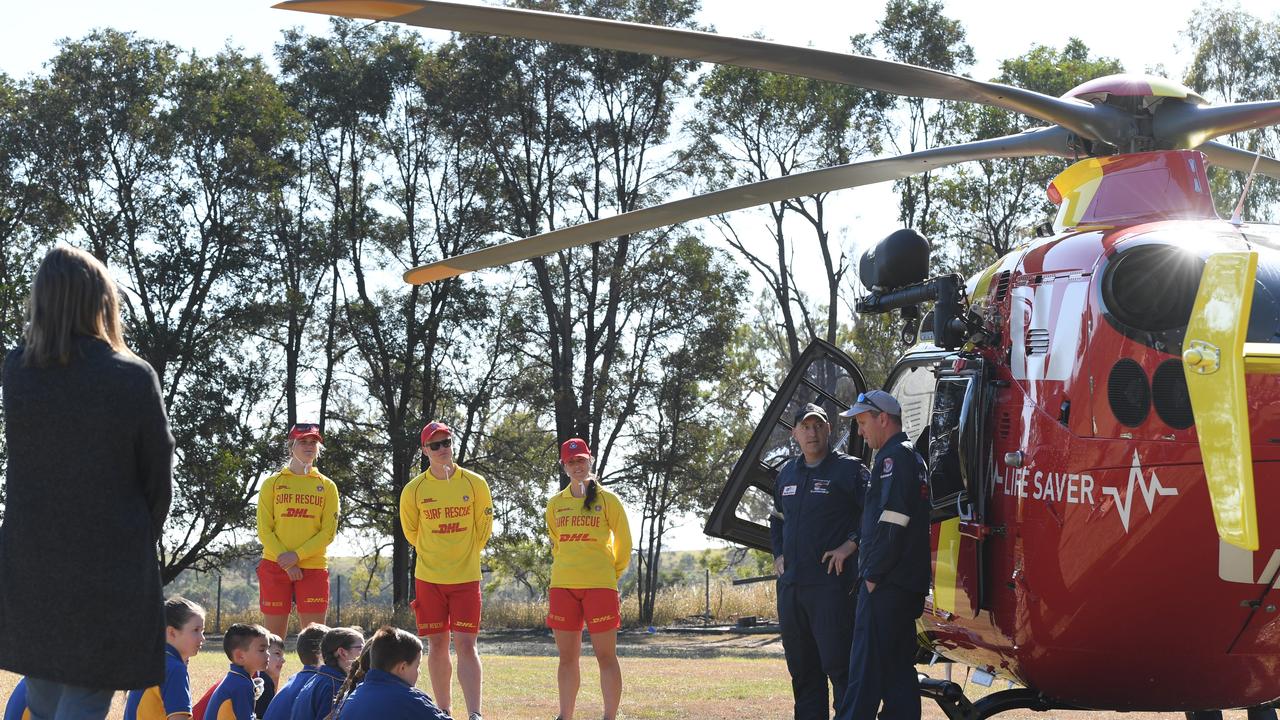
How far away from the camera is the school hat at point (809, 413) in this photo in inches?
305

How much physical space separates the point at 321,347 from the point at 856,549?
2765 cm

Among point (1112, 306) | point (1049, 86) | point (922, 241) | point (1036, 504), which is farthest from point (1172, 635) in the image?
point (1049, 86)

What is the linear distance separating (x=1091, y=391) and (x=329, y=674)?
374cm

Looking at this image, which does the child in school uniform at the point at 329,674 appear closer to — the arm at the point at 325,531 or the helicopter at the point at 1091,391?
the helicopter at the point at 1091,391

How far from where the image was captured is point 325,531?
9633mm

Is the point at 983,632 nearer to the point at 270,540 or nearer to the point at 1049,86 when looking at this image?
the point at 270,540

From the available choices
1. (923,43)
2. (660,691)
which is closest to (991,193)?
(923,43)

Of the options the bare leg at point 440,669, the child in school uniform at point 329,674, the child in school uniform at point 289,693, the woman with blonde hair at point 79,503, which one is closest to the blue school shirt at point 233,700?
the child in school uniform at point 289,693

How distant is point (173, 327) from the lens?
3178cm

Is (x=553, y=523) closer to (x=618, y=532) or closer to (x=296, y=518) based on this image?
(x=618, y=532)

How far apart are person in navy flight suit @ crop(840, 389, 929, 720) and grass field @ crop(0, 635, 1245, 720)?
2.79 m

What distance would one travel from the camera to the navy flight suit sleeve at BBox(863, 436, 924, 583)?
258 inches

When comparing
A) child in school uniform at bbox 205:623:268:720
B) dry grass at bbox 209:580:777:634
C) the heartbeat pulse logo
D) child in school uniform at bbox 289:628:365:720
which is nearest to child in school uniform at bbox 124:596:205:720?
child in school uniform at bbox 205:623:268:720

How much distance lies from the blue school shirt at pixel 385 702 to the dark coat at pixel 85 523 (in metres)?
1.39
